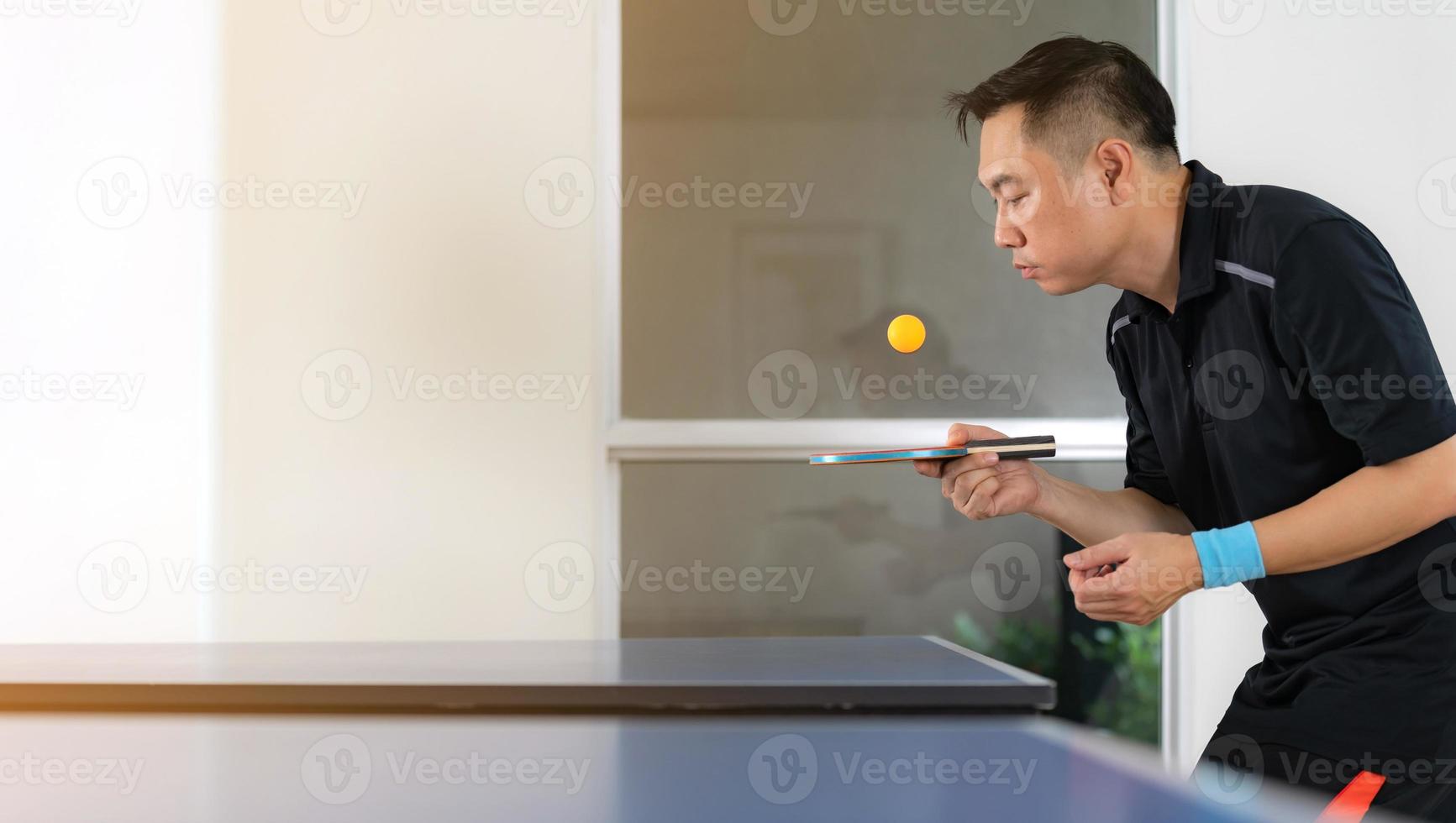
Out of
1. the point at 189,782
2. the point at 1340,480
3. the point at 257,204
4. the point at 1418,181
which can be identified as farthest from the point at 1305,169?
the point at 189,782

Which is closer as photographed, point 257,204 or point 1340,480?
point 1340,480

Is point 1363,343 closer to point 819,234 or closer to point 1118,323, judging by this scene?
point 1118,323

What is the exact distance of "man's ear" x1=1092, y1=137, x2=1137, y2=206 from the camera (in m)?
1.50

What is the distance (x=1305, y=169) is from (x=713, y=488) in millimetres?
1559

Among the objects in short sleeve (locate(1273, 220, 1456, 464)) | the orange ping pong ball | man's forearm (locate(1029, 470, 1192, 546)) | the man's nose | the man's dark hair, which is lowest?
man's forearm (locate(1029, 470, 1192, 546))

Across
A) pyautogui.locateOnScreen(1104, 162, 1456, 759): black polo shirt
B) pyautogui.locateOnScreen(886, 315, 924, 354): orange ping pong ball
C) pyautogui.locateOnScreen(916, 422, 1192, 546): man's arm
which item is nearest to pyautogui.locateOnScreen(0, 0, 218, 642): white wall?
pyautogui.locateOnScreen(886, 315, 924, 354): orange ping pong ball

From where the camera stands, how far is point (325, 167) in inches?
99.6

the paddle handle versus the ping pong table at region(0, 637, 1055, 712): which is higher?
the paddle handle

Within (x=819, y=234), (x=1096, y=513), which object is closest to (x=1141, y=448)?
(x=1096, y=513)

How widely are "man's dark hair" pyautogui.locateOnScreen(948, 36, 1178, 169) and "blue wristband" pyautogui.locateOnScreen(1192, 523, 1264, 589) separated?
54cm

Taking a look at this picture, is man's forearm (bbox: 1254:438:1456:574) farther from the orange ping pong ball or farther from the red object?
the orange ping pong ball

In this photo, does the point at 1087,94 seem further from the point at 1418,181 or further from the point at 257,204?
the point at 257,204

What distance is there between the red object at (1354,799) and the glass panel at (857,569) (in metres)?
1.32

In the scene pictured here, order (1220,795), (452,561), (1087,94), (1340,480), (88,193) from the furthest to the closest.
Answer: (452,561)
(88,193)
(1087,94)
(1340,480)
(1220,795)
